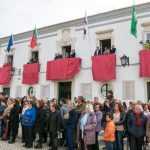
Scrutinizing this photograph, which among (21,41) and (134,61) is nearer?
(134,61)

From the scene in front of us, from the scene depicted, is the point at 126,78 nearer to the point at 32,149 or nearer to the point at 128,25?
the point at 128,25

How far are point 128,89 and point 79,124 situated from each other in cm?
815

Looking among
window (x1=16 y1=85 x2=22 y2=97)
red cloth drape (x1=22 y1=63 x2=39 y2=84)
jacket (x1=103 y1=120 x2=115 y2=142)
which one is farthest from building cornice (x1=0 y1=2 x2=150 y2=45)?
jacket (x1=103 y1=120 x2=115 y2=142)

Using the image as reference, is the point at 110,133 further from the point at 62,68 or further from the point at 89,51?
the point at 62,68

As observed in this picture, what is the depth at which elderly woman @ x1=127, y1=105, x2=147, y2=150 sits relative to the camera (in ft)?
24.6

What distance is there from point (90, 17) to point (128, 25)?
2.84m

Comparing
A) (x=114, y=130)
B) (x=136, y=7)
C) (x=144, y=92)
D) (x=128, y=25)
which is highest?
(x=136, y=7)

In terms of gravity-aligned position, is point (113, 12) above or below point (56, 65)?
above

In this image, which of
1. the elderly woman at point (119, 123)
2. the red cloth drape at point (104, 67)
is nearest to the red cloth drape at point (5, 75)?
the red cloth drape at point (104, 67)

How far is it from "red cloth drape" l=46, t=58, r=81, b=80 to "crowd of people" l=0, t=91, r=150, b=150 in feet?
22.8

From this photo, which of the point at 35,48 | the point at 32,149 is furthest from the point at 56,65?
the point at 32,149

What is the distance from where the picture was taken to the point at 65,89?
18875 mm

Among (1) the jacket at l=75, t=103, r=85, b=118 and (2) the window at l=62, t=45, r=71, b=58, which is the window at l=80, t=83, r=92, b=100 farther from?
(1) the jacket at l=75, t=103, r=85, b=118

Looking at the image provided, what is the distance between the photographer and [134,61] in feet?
51.0
